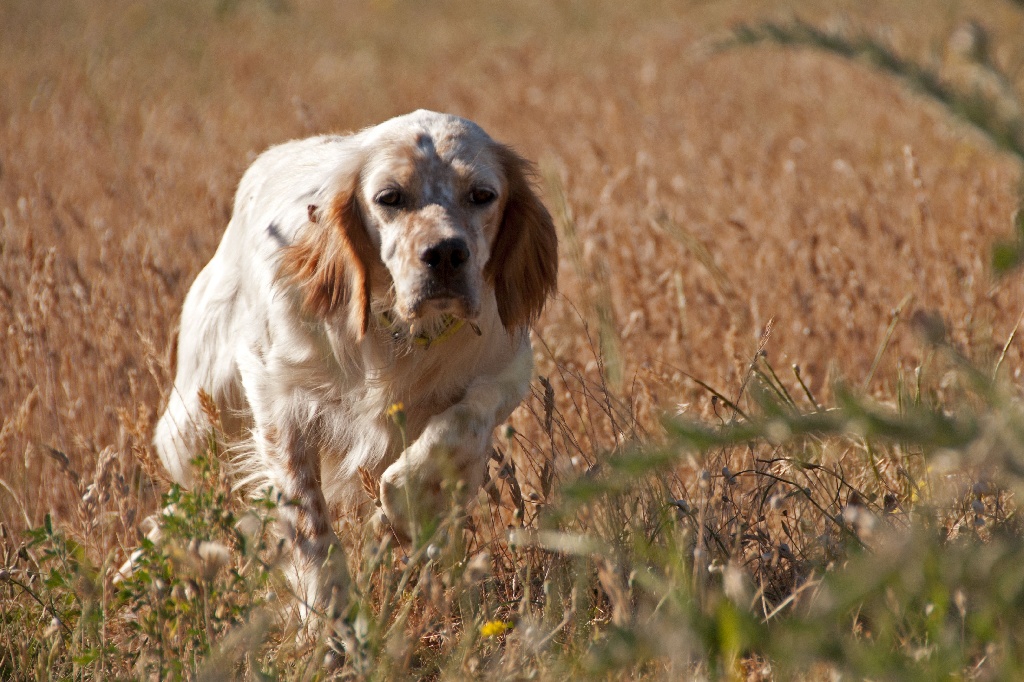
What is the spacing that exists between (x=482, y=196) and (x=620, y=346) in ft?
2.15

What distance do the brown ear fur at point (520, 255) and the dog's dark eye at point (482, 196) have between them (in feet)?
0.42

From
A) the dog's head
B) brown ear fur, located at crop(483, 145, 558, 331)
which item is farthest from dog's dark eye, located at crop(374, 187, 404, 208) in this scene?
brown ear fur, located at crop(483, 145, 558, 331)

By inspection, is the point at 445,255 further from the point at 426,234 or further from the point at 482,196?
the point at 482,196

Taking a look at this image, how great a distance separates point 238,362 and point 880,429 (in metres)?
1.90

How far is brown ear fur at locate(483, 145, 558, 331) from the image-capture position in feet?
8.79

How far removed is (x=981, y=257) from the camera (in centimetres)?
344

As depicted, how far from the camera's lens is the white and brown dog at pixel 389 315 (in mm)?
2406

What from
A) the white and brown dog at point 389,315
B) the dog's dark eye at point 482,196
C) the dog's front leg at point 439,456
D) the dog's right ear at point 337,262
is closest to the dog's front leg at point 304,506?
the white and brown dog at point 389,315

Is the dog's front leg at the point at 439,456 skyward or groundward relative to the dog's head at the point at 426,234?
groundward

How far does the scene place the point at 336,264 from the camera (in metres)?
2.53

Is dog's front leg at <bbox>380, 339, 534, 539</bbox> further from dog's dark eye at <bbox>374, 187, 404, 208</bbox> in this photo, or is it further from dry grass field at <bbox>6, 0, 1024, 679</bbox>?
dog's dark eye at <bbox>374, 187, 404, 208</bbox>

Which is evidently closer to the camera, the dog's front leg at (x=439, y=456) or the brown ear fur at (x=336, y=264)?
the dog's front leg at (x=439, y=456)

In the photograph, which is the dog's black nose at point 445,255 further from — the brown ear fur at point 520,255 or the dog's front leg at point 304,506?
the dog's front leg at point 304,506

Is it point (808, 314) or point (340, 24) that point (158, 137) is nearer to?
point (808, 314)
